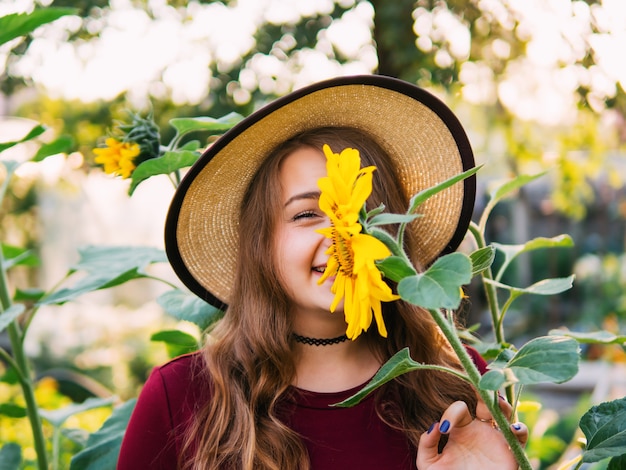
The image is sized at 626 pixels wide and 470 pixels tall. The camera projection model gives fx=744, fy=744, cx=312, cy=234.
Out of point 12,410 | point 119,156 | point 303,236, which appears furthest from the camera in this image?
point 12,410

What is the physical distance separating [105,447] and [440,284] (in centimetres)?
94

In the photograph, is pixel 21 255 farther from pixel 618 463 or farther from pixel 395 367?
pixel 618 463

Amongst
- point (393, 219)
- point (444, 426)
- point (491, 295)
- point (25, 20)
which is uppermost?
point (25, 20)

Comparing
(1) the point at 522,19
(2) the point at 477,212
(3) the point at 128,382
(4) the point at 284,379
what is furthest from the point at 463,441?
(2) the point at 477,212

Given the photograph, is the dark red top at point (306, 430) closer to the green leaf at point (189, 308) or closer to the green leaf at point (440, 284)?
the green leaf at point (189, 308)

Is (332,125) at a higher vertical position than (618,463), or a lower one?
higher

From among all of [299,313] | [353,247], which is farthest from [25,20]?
[353,247]

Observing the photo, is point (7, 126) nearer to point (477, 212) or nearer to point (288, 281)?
point (288, 281)

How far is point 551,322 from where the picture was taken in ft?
27.3

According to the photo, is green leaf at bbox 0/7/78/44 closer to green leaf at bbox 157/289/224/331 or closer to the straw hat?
the straw hat

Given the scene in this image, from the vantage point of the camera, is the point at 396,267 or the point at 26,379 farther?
the point at 26,379

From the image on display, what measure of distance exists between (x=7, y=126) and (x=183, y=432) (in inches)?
147

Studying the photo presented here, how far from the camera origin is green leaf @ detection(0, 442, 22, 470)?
56.7 inches

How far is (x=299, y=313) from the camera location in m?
1.36
